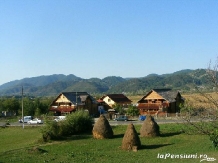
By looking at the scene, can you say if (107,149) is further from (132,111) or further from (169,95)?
(169,95)

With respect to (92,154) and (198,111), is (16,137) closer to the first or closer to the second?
(92,154)

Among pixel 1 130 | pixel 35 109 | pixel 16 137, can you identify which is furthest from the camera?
pixel 35 109

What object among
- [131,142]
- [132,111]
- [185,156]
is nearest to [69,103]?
[132,111]

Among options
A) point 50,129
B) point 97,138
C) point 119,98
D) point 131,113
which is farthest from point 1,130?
point 119,98

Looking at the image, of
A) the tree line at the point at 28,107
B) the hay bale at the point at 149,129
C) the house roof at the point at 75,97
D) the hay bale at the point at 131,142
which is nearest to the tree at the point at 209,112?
the hay bale at the point at 131,142

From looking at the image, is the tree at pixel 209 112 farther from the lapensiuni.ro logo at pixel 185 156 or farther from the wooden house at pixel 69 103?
the wooden house at pixel 69 103

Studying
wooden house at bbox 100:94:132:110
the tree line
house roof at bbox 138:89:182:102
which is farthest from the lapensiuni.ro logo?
wooden house at bbox 100:94:132:110

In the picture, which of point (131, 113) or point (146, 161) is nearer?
point (146, 161)

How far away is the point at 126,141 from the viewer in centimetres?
3281

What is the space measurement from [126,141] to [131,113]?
37.2 metres

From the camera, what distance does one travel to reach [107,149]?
1330 inches

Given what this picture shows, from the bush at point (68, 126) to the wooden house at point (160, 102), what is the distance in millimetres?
26137

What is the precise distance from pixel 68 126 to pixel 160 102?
104ft

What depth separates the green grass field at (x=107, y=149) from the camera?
91.5ft
